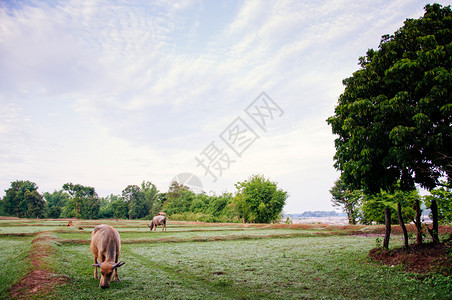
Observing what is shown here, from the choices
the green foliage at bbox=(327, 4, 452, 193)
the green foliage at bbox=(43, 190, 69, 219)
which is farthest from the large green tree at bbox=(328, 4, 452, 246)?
the green foliage at bbox=(43, 190, 69, 219)

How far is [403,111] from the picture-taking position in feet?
26.6

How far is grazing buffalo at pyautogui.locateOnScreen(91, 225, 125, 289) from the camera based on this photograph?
7.20 metres

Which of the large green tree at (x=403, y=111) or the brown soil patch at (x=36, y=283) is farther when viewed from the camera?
the large green tree at (x=403, y=111)

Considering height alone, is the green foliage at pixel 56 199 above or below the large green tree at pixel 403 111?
below

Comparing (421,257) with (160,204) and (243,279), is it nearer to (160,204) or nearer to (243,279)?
(243,279)

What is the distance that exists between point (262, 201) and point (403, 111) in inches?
1526

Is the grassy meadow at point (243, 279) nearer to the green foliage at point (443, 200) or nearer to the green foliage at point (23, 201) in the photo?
the green foliage at point (443, 200)

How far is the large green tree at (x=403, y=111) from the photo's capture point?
772 cm

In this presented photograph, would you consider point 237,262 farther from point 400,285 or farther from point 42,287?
point 42,287

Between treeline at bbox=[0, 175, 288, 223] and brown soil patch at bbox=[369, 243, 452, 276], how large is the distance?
34.6 m

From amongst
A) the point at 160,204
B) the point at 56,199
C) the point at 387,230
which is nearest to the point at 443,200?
the point at 387,230

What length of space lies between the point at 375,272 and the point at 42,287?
31.9 feet

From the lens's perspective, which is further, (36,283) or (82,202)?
(82,202)

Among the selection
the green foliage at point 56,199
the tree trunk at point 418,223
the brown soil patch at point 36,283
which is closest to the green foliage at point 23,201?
the green foliage at point 56,199
